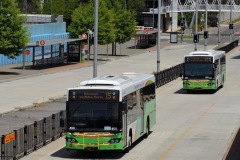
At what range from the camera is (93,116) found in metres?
26.5

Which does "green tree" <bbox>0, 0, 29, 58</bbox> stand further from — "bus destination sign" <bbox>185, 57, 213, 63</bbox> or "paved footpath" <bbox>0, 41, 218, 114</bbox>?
"bus destination sign" <bbox>185, 57, 213, 63</bbox>

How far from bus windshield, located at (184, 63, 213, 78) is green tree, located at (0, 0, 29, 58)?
2059 centimetres

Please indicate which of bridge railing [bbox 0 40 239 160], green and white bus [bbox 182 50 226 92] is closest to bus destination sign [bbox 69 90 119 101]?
bridge railing [bbox 0 40 239 160]

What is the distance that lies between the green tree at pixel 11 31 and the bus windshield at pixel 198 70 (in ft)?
67.5

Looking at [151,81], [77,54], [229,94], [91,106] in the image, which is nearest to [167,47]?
[77,54]

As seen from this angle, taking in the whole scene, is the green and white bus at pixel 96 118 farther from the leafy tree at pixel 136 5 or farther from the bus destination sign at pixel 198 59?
the leafy tree at pixel 136 5

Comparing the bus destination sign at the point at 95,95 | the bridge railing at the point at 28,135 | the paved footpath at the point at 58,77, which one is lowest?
the paved footpath at the point at 58,77

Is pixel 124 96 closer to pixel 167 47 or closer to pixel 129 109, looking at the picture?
pixel 129 109

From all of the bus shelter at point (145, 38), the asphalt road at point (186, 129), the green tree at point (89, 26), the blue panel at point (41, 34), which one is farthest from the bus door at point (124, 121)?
the bus shelter at point (145, 38)

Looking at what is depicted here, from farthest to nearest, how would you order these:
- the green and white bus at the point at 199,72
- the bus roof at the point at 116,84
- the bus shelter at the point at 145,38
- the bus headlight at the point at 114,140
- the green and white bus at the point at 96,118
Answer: the bus shelter at the point at 145,38, the green and white bus at the point at 199,72, the bus roof at the point at 116,84, the bus headlight at the point at 114,140, the green and white bus at the point at 96,118

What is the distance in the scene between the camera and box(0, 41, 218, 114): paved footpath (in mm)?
48375

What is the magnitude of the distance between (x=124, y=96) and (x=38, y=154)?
3887mm

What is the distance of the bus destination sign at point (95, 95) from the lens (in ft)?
87.2

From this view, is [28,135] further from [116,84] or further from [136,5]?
[136,5]
